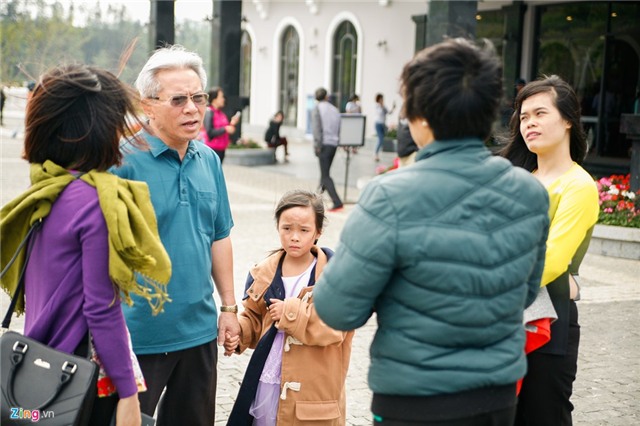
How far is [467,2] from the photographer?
13867 millimetres

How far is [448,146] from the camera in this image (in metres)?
2.44

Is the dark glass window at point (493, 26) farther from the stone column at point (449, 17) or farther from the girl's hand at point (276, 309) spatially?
the girl's hand at point (276, 309)

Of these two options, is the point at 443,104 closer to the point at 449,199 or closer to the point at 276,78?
the point at 449,199

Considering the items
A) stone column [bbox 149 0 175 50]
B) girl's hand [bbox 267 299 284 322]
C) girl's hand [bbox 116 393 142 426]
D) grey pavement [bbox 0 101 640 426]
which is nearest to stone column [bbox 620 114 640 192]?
grey pavement [bbox 0 101 640 426]

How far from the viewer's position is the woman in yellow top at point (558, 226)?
11.1ft

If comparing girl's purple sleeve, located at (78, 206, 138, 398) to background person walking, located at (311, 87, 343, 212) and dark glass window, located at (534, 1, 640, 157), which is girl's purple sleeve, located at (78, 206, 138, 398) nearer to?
background person walking, located at (311, 87, 343, 212)

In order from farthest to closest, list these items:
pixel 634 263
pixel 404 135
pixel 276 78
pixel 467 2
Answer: pixel 276 78
pixel 467 2
pixel 404 135
pixel 634 263

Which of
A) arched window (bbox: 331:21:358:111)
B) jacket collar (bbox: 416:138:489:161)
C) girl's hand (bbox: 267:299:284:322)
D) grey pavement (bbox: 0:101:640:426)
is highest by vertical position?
arched window (bbox: 331:21:358:111)

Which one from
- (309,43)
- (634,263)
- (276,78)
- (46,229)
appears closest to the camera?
(46,229)

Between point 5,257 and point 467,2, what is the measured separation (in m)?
Result: 12.1

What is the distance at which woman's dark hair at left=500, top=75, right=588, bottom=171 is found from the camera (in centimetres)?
361

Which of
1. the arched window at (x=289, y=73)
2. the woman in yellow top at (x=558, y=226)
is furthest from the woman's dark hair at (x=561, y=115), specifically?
the arched window at (x=289, y=73)

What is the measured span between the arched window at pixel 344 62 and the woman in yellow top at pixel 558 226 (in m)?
27.3

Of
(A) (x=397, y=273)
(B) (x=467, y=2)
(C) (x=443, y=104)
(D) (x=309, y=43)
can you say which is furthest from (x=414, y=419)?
(D) (x=309, y=43)
